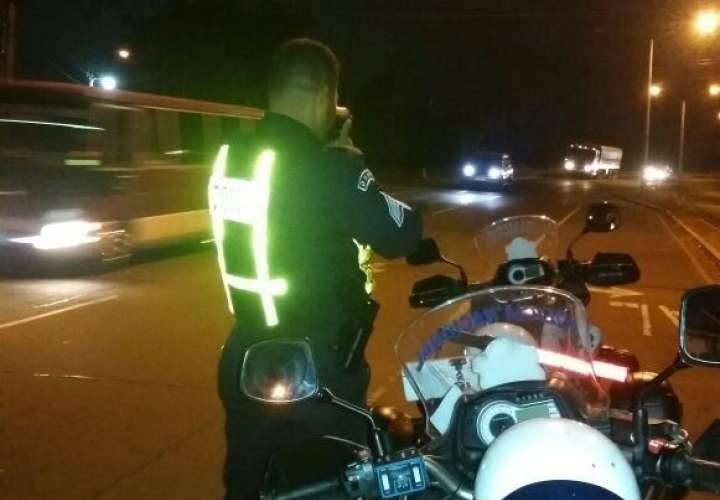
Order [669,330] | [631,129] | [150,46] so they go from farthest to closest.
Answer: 1. [631,129]
2. [150,46]
3. [669,330]

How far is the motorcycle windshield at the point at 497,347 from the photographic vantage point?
8.42 ft

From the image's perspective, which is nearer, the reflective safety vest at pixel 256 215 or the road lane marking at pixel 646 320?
the reflective safety vest at pixel 256 215

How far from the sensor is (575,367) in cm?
271

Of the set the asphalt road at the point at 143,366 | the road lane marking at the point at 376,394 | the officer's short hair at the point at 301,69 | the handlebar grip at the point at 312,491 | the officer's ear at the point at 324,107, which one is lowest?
the asphalt road at the point at 143,366

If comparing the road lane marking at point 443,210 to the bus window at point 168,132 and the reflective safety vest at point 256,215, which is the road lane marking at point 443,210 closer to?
the bus window at point 168,132

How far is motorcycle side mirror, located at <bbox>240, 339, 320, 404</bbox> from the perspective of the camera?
2365 mm

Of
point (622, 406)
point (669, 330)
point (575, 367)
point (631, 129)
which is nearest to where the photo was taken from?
point (575, 367)

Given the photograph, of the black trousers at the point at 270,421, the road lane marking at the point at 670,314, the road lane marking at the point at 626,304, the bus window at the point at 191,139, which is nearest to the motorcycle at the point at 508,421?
the black trousers at the point at 270,421

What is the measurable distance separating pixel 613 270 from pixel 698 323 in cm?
92

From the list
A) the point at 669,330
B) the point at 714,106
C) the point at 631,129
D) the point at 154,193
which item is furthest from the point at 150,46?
the point at 631,129

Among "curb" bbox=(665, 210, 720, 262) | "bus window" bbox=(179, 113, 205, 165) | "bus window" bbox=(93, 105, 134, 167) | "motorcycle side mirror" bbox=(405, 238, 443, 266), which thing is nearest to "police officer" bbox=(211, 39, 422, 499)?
"motorcycle side mirror" bbox=(405, 238, 443, 266)

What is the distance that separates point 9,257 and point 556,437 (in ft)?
44.4

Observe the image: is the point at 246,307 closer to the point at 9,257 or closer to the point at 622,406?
the point at 622,406

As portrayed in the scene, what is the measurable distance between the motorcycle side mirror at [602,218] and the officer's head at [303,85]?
1.66 m
